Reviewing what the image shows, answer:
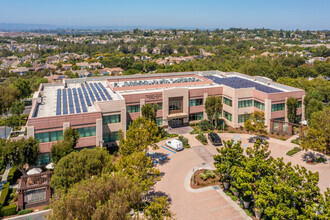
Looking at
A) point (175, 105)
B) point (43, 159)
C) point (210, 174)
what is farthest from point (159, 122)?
point (43, 159)

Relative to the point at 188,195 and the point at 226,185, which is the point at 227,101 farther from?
the point at 188,195

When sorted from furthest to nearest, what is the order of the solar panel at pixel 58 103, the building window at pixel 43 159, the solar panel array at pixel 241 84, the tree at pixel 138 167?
the solar panel array at pixel 241 84 < the solar panel at pixel 58 103 < the building window at pixel 43 159 < the tree at pixel 138 167

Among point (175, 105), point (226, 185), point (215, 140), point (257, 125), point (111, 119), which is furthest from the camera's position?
point (175, 105)

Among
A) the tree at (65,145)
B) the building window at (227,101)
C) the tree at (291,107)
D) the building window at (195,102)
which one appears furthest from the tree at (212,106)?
the tree at (65,145)

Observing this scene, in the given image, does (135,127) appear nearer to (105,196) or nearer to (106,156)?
(106,156)

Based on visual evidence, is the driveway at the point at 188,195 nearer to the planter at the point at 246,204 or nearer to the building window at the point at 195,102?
the planter at the point at 246,204

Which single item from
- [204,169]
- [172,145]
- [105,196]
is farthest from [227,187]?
[105,196]
